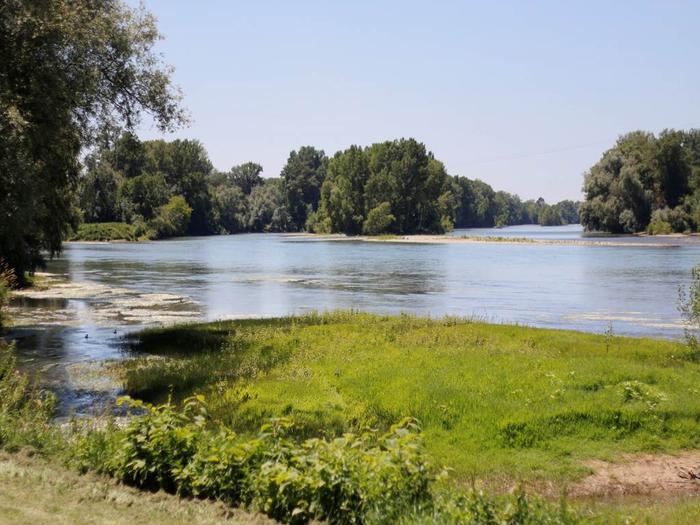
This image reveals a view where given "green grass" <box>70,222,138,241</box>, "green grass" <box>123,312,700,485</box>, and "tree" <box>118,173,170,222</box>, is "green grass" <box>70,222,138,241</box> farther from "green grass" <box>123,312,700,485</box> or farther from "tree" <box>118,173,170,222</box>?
"green grass" <box>123,312,700,485</box>

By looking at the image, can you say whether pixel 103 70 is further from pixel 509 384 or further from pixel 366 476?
pixel 366 476

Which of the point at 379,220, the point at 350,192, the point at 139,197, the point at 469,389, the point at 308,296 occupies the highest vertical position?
the point at 350,192

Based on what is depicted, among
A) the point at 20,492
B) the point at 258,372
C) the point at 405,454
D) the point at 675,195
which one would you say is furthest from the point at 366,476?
the point at 675,195

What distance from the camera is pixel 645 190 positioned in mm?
158125

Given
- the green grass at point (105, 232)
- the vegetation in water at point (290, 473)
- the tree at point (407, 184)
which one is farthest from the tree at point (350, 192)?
the vegetation in water at point (290, 473)

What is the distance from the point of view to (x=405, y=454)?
29.2 feet

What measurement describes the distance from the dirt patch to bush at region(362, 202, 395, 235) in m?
165

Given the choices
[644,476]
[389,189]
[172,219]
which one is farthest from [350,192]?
[644,476]

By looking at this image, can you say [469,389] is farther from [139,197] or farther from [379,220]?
[379,220]

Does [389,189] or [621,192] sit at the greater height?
[389,189]

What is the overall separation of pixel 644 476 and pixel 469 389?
182 inches

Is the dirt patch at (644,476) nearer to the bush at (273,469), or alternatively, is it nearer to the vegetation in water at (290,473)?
the vegetation in water at (290,473)

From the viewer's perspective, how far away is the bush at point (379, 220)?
584 ft

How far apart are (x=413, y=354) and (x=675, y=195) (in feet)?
522
